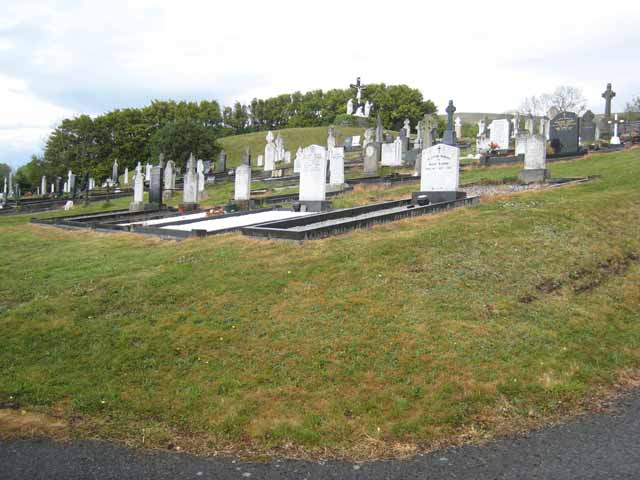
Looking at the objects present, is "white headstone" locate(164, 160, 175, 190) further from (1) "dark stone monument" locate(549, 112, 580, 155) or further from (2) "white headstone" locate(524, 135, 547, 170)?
(1) "dark stone monument" locate(549, 112, 580, 155)

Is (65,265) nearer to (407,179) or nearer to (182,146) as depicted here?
(407,179)

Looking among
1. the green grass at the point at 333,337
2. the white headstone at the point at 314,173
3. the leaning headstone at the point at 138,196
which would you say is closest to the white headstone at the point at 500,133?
the white headstone at the point at 314,173

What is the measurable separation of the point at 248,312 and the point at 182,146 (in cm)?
4085

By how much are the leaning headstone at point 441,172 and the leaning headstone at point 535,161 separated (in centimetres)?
497

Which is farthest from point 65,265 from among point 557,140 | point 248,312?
point 557,140

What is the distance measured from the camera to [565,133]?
81.2 ft

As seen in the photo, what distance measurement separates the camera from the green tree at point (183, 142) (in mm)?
45031

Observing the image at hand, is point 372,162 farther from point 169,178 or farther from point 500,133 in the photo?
point 169,178

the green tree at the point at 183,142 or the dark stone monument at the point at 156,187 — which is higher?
the green tree at the point at 183,142

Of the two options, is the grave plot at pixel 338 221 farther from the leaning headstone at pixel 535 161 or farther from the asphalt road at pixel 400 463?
the asphalt road at pixel 400 463

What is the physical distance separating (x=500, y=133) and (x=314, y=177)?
2047 cm

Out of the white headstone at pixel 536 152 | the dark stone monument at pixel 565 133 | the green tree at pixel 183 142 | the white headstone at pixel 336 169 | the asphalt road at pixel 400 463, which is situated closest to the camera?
the asphalt road at pixel 400 463

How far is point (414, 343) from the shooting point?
5.81 metres

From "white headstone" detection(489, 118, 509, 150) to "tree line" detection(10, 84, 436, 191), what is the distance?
25.0 meters
